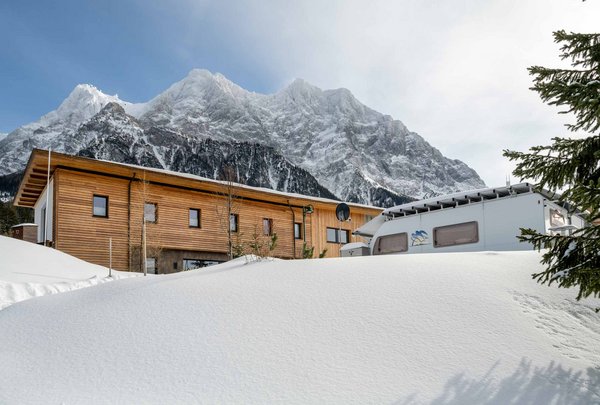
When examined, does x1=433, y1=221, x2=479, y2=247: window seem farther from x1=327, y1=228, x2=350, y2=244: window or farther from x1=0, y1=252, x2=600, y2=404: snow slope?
x1=327, y1=228, x2=350, y2=244: window

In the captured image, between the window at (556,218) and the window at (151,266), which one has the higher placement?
the window at (556,218)

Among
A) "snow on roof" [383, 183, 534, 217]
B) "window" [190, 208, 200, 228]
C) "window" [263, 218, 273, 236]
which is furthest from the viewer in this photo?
"window" [263, 218, 273, 236]

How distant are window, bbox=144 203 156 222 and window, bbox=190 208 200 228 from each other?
6.32 feet

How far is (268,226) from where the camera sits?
25.8 meters

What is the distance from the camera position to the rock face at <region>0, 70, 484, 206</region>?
148m

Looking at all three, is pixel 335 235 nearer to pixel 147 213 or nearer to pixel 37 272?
pixel 147 213

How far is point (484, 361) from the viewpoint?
495cm

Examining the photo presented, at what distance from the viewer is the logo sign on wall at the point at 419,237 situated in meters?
15.0

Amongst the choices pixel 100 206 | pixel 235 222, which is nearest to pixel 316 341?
pixel 100 206

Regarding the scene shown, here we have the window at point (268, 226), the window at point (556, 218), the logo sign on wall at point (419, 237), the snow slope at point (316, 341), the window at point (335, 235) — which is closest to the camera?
the snow slope at point (316, 341)

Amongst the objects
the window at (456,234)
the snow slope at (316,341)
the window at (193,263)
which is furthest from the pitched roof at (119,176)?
the snow slope at (316,341)

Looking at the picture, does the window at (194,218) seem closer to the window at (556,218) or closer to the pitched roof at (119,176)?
the pitched roof at (119,176)

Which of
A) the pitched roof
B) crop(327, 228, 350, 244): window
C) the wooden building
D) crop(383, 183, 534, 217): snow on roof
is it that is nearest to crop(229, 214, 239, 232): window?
the wooden building

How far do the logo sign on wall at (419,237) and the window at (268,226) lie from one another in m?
11.6
